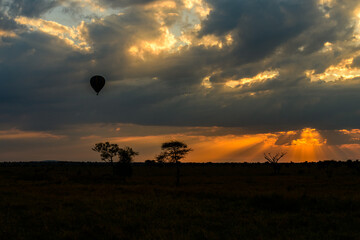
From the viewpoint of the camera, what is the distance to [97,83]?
42.6 m

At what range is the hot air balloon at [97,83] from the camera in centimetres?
4259

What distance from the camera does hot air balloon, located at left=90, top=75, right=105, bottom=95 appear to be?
42594 millimetres
